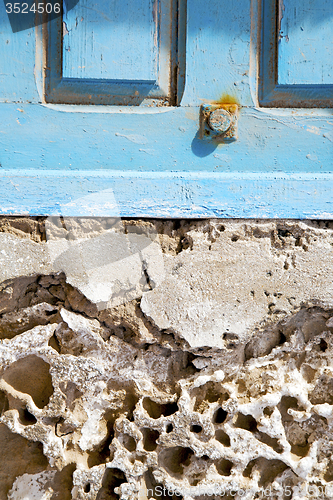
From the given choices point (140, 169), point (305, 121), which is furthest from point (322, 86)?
point (140, 169)

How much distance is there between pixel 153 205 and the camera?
1241mm

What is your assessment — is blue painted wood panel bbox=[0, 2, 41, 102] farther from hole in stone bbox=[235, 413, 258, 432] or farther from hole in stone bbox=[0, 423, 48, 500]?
hole in stone bbox=[235, 413, 258, 432]

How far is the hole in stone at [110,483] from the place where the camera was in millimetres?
1262

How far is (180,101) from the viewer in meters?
1.32

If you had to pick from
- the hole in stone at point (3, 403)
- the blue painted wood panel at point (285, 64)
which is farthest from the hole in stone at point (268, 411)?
the blue painted wood panel at point (285, 64)

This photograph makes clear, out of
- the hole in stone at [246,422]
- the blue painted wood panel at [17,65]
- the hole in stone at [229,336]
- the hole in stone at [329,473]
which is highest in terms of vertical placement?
the blue painted wood panel at [17,65]

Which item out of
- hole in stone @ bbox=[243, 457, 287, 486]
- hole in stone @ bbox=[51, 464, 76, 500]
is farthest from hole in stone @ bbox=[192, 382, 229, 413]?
hole in stone @ bbox=[51, 464, 76, 500]

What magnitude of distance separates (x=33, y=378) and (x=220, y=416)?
2.27 ft

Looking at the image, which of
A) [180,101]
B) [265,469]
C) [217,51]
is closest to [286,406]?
[265,469]

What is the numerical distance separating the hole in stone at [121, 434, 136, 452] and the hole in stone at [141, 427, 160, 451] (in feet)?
0.13

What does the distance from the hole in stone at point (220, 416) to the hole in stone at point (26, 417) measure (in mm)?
647

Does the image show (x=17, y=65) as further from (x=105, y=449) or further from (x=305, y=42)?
(x=105, y=449)

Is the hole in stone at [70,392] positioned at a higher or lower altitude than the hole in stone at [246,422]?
higher

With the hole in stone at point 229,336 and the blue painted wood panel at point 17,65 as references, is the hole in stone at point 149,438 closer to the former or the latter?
the hole in stone at point 229,336
